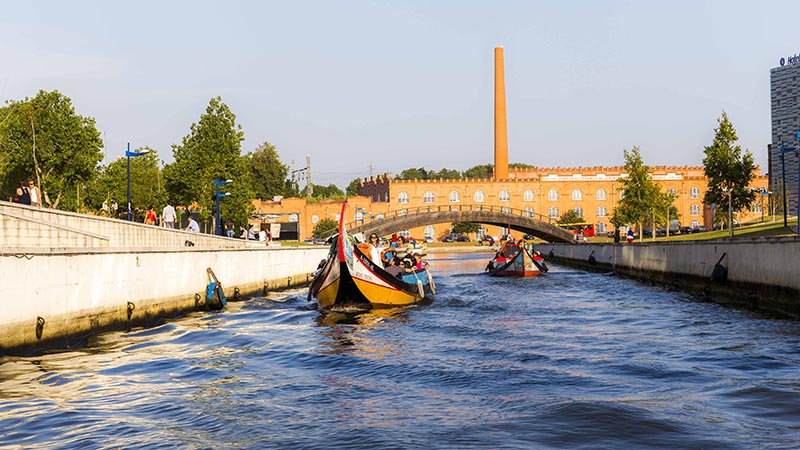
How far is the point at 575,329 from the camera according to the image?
21953 millimetres

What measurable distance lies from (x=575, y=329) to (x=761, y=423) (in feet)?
38.1

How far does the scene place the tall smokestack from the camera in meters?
127

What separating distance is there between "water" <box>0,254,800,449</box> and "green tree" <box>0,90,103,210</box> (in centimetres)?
4489

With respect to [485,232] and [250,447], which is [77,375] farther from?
[485,232]

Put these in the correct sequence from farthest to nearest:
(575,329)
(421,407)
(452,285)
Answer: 1. (452,285)
2. (575,329)
3. (421,407)

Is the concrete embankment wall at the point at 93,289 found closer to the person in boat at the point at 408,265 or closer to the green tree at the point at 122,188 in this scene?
the person in boat at the point at 408,265

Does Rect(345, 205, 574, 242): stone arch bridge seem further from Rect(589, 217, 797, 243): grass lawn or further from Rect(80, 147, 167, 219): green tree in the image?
Rect(80, 147, 167, 219): green tree

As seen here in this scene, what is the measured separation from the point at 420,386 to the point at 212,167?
57.6 meters

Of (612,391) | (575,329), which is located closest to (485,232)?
(575,329)

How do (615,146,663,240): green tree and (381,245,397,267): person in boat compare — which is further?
(615,146,663,240): green tree

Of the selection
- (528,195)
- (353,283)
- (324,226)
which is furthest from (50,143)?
(528,195)

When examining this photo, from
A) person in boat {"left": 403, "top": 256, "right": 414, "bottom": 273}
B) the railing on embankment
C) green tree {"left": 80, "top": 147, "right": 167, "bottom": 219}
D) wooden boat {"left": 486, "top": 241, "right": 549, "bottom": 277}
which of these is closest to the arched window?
green tree {"left": 80, "top": 147, "right": 167, "bottom": 219}

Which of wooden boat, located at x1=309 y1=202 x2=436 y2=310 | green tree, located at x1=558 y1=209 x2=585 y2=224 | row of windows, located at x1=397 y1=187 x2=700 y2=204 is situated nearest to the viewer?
wooden boat, located at x1=309 y1=202 x2=436 y2=310

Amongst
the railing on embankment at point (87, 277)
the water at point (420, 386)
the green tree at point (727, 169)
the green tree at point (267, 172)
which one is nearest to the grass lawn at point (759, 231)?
the green tree at point (727, 169)
